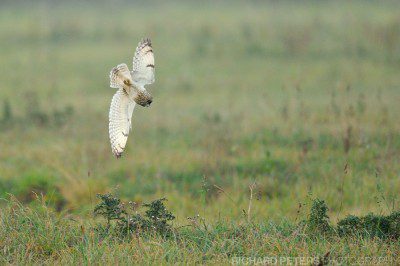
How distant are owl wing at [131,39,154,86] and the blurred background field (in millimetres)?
913

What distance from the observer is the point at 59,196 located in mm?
6430

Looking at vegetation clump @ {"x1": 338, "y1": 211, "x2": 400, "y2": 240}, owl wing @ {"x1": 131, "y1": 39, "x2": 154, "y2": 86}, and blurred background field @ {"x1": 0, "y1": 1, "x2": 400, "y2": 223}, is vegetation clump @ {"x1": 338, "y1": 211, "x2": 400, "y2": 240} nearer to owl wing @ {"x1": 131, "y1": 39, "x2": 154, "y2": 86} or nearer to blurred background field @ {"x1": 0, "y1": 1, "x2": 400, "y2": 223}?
blurred background field @ {"x1": 0, "y1": 1, "x2": 400, "y2": 223}

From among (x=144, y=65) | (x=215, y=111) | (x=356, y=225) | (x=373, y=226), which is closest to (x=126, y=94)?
(x=144, y=65)

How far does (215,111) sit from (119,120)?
182 inches

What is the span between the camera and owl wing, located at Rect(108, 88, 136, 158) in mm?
4664

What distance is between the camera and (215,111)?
30.4 ft

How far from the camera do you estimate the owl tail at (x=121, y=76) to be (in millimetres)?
4605

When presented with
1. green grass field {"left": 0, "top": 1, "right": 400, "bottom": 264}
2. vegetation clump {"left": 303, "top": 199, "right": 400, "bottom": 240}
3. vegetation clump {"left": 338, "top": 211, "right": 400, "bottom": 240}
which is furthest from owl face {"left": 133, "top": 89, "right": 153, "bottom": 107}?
vegetation clump {"left": 338, "top": 211, "right": 400, "bottom": 240}

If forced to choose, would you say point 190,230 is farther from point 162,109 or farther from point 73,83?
point 73,83

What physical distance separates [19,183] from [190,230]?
249 cm

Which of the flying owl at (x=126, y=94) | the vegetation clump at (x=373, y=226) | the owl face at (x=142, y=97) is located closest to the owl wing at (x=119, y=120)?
the flying owl at (x=126, y=94)

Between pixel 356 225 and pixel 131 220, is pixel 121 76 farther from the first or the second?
pixel 356 225

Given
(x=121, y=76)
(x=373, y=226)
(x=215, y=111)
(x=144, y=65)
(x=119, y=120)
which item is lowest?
(x=373, y=226)

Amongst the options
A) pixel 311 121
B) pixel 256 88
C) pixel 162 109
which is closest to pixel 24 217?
pixel 311 121
